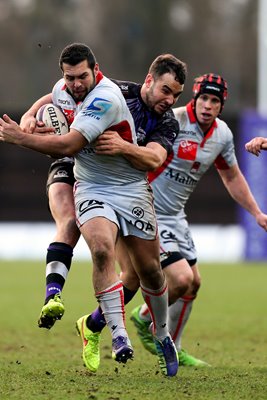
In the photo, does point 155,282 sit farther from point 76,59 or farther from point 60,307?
point 76,59

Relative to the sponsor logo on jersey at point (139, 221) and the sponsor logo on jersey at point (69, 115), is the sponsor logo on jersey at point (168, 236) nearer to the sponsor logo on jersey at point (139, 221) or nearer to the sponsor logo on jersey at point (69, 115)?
the sponsor logo on jersey at point (139, 221)

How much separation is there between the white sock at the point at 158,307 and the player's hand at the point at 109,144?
1.16 metres

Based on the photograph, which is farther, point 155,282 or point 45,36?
point 45,36

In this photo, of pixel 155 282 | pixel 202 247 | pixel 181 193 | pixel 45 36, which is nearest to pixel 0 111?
pixel 202 247

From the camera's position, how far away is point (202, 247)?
83.5 ft

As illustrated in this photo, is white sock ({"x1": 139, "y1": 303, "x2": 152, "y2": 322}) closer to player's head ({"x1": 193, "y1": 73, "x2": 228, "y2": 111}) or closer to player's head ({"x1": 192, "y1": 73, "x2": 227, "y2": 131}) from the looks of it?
player's head ({"x1": 192, "y1": 73, "x2": 227, "y2": 131})

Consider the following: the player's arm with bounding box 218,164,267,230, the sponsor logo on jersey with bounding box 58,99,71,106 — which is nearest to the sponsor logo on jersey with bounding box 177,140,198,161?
the player's arm with bounding box 218,164,267,230

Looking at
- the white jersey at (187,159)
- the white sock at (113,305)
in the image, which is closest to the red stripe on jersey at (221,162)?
the white jersey at (187,159)

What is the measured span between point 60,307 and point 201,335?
4439mm

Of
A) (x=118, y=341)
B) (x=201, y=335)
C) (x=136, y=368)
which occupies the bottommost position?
(x=201, y=335)

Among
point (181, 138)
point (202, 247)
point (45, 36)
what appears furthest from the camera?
point (45, 36)

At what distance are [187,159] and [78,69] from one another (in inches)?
87.4

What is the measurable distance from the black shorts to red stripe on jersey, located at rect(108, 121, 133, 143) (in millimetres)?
770

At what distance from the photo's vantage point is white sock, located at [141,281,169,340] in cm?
875
